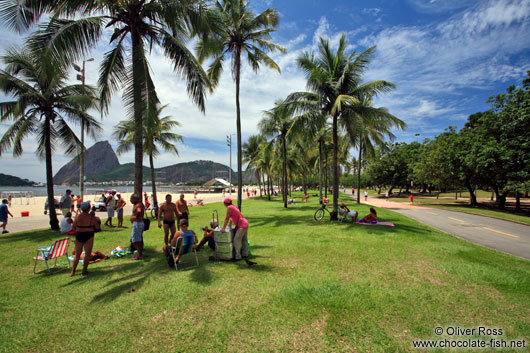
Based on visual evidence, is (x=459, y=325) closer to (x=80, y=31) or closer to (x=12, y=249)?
(x=80, y=31)

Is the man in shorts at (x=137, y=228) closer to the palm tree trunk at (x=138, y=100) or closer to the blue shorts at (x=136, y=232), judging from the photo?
the blue shorts at (x=136, y=232)

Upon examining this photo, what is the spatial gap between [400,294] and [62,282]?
281 inches

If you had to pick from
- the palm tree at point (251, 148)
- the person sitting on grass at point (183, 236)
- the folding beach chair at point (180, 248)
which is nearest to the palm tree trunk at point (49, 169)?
the person sitting on grass at point (183, 236)

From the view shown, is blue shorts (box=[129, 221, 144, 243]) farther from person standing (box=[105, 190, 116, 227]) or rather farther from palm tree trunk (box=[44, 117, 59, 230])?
palm tree trunk (box=[44, 117, 59, 230])

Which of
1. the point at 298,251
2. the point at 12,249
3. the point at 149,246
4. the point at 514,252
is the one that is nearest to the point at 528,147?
the point at 514,252

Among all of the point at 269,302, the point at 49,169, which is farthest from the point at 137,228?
the point at 49,169

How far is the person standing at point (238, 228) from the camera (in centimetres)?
604

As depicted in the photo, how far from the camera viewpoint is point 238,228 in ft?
20.5

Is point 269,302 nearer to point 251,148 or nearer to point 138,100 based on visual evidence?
point 138,100

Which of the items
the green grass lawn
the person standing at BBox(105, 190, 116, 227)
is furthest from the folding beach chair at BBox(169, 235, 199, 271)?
the person standing at BBox(105, 190, 116, 227)

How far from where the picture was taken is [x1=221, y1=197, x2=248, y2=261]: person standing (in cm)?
604

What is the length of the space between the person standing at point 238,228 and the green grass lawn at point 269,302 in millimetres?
485

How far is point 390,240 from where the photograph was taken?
28.2 ft

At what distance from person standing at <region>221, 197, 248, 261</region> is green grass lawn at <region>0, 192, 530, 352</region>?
0.49 meters
